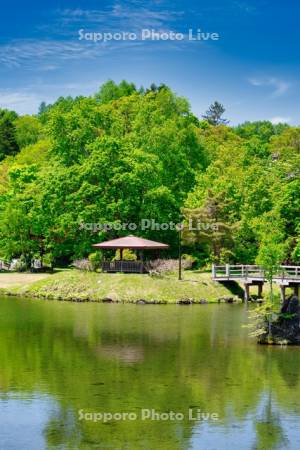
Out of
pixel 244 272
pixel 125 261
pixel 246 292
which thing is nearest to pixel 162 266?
pixel 125 261

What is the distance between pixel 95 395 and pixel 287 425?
660 cm

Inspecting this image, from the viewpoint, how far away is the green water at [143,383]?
21.4 meters

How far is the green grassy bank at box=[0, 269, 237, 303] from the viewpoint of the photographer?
5322cm

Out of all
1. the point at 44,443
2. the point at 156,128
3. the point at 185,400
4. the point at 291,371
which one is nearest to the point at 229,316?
the point at 291,371

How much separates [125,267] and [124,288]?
15.3 ft

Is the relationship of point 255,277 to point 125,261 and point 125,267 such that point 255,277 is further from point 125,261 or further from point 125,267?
point 125,261

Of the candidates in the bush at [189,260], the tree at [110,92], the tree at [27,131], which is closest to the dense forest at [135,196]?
the bush at [189,260]

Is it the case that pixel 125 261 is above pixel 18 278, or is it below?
above

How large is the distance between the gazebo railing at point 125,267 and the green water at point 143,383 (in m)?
13.3

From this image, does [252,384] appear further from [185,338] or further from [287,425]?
[185,338]

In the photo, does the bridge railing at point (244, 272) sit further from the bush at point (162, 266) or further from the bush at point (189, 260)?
the bush at point (189, 260)

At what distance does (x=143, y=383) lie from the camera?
2758cm

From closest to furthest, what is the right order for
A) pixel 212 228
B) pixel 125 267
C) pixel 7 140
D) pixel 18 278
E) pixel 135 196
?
1. pixel 125 267
2. pixel 212 228
3. pixel 18 278
4. pixel 135 196
5. pixel 7 140

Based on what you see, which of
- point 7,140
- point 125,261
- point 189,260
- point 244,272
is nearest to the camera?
point 244,272
